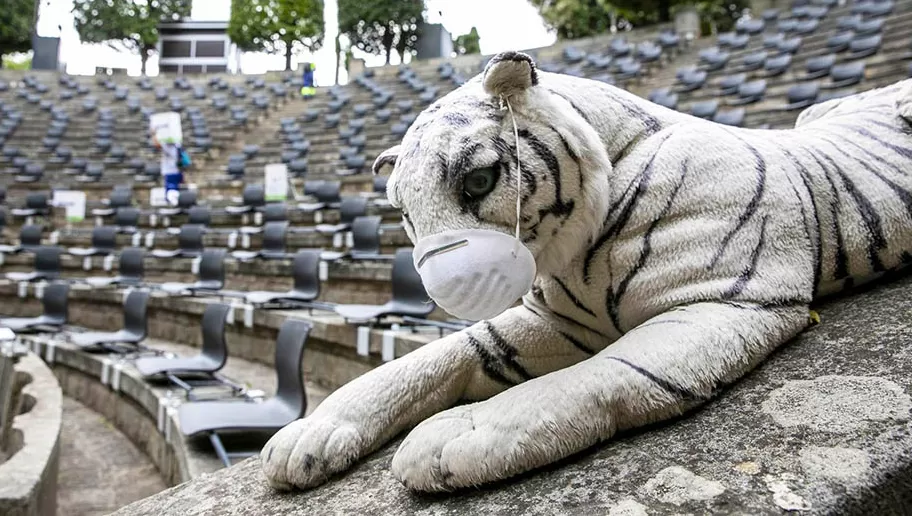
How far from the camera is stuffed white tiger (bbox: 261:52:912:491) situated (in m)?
0.99

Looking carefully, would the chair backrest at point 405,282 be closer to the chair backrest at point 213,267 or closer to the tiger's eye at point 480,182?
the chair backrest at point 213,267

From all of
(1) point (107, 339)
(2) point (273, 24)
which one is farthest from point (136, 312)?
(2) point (273, 24)

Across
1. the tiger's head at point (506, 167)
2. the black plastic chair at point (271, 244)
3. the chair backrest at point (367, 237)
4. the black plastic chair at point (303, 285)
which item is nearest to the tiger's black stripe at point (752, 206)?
the tiger's head at point (506, 167)

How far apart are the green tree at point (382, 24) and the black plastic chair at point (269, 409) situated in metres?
23.1

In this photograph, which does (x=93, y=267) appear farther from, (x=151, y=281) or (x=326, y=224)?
(x=326, y=224)

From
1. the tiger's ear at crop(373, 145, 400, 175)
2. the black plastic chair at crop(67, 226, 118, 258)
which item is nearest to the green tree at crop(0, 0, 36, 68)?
the black plastic chair at crop(67, 226, 118, 258)

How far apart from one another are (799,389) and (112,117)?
1725cm

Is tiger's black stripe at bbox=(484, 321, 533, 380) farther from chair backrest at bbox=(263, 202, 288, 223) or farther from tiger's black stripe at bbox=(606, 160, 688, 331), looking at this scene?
chair backrest at bbox=(263, 202, 288, 223)

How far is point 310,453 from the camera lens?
3.82 ft

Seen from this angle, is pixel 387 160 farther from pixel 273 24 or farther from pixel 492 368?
pixel 273 24

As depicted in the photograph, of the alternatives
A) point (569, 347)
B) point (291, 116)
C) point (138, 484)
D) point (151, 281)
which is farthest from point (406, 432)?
point (291, 116)

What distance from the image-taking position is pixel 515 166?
40.6 inches

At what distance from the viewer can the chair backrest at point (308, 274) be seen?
5004 mm

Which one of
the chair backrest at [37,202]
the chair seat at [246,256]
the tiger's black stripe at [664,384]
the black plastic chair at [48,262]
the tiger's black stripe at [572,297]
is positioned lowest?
the black plastic chair at [48,262]
